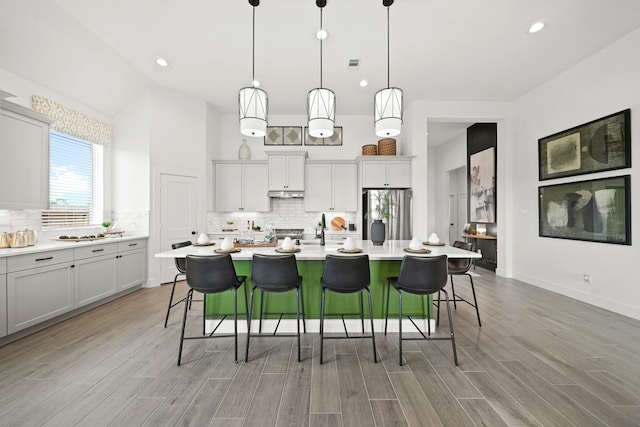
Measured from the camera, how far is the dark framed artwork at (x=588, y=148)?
3303 millimetres

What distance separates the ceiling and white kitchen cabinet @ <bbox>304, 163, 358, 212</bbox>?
163cm

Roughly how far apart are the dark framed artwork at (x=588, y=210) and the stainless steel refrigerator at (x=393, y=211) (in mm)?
2204

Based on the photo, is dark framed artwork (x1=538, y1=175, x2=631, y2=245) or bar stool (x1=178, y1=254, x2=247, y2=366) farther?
dark framed artwork (x1=538, y1=175, x2=631, y2=245)

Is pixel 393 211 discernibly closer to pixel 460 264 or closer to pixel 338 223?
pixel 338 223

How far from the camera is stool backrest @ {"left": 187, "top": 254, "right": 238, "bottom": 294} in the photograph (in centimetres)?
218

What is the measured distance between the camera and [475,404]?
1.74m

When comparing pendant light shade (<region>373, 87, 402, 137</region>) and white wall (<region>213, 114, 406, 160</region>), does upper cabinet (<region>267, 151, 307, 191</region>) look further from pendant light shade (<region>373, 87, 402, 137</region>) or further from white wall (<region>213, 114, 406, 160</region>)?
pendant light shade (<region>373, 87, 402, 137</region>)

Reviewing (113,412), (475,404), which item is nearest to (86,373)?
(113,412)

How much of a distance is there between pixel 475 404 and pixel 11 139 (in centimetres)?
498

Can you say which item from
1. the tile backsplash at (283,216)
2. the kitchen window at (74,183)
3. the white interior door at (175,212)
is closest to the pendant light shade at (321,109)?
the tile backsplash at (283,216)

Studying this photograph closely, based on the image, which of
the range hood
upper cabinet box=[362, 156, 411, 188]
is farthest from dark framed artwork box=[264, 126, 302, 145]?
upper cabinet box=[362, 156, 411, 188]

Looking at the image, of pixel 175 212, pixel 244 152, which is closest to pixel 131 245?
pixel 175 212

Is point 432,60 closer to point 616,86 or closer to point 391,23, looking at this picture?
point 391,23

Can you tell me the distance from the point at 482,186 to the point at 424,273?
5017 mm
